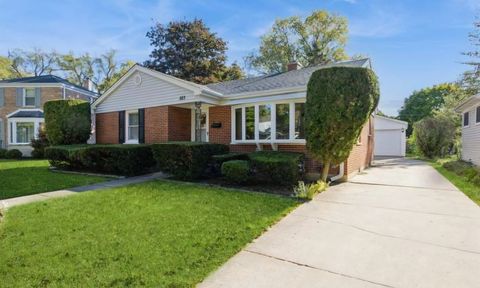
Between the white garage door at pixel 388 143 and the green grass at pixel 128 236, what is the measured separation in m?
21.0

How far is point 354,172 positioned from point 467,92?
53.8ft

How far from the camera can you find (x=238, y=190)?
7777 millimetres

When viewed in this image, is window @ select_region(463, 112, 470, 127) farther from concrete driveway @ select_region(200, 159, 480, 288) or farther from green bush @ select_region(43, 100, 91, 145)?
green bush @ select_region(43, 100, 91, 145)

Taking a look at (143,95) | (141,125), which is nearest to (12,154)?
(141,125)

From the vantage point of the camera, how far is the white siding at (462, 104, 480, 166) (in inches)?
546

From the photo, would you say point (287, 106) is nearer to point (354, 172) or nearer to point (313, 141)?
point (313, 141)

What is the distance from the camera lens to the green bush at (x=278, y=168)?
312 inches

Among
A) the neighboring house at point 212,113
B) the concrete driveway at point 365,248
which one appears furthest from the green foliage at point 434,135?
the concrete driveway at point 365,248

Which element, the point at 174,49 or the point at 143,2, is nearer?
the point at 143,2

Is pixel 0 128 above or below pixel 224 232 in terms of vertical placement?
above

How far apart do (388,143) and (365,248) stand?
75.9 feet

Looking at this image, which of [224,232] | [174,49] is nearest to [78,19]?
[224,232]

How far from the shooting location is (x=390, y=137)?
24.2 m

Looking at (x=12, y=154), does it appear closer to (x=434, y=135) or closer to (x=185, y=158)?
(x=185, y=158)
